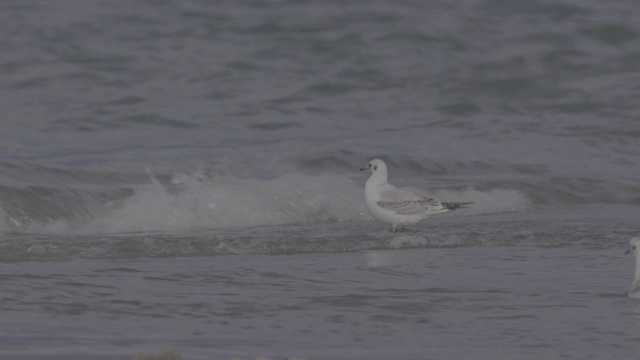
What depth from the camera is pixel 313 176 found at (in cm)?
1098

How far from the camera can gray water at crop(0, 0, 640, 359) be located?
18.5ft

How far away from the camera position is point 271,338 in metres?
5.30

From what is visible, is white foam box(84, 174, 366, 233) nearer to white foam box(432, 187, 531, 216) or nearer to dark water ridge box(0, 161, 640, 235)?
dark water ridge box(0, 161, 640, 235)

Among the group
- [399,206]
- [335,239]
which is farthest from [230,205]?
[335,239]

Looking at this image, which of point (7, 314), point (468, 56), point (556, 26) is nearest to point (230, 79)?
point (468, 56)

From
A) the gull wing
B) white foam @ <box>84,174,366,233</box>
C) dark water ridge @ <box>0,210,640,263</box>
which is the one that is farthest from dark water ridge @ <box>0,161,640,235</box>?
the gull wing

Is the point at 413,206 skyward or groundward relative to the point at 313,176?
groundward

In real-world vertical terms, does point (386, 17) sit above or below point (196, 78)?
above

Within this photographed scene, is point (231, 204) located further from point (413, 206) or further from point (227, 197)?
point (413, 206)

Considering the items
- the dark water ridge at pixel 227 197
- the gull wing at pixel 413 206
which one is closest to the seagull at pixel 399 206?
the gull wing at pixel 413 206

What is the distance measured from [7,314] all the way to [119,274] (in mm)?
1115

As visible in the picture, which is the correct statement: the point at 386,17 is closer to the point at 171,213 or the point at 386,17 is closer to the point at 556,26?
the point at 556,26

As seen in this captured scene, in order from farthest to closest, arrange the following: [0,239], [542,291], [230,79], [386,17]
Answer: [386,17] → [230,79] → [0,239] → [542,291]

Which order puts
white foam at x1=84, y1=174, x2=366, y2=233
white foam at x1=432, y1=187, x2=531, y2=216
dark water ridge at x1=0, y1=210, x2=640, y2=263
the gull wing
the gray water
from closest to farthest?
1. the gray water
2. dark water ridge at x1=0, y1=210, x2=640, y2=263
3. the gull wing
4. white foam at x1=84, y1=174, x2=366, y2=233
5. white foam at x1=432, y1=187, x2=531, y2=216
